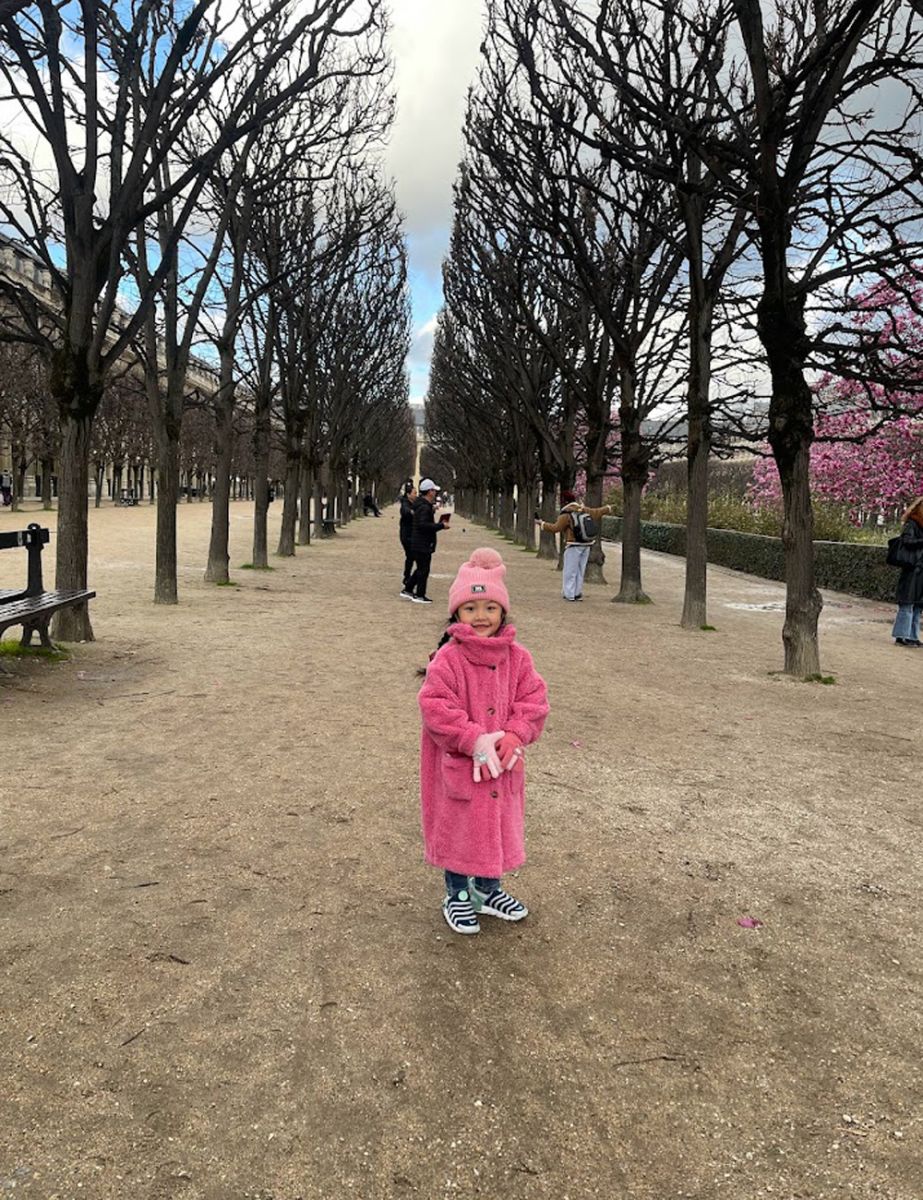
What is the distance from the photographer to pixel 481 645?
302 cm

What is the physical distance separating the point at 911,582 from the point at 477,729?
1018 centimetres

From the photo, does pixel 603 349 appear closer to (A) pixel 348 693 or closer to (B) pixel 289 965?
(A) pixel 348 693

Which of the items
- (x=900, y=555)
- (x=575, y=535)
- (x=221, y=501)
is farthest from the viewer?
(x=221, y=501)

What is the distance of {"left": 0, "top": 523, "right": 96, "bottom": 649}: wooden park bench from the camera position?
708 centimetres

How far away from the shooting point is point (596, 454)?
17.5m

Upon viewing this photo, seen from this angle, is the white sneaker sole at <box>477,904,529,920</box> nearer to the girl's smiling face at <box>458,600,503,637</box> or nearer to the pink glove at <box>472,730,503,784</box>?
the pink glove at <box>472,730,503,784</box>

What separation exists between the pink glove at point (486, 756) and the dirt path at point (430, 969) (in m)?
0.72

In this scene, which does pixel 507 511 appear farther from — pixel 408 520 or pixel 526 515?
pixel 408 520

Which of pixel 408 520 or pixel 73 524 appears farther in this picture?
pixel 408 520

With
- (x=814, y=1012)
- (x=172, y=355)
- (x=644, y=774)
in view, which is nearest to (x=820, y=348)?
(x=644, y=774)

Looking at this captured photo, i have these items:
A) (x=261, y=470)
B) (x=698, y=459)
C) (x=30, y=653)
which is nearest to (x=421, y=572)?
(x=698, y=459)

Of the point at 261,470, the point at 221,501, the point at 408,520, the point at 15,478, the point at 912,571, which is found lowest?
the point at 912,571

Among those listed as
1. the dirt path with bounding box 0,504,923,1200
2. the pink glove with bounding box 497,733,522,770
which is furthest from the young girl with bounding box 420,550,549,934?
the dirt path with bounding box 0,504,923,1200

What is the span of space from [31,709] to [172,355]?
7632 mm
